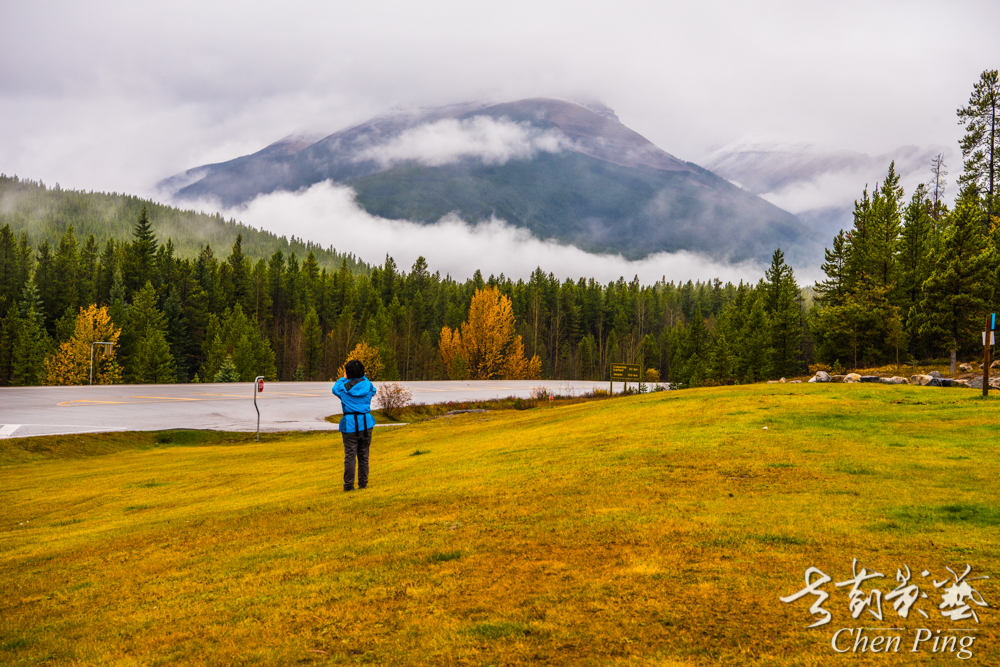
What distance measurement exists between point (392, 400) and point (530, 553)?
4415 cm

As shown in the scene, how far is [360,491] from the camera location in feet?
43.0

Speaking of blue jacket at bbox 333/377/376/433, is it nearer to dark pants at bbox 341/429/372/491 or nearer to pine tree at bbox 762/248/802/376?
dark pants at bbox 341/429/372/491

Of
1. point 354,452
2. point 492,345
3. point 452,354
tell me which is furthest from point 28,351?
point 354,452

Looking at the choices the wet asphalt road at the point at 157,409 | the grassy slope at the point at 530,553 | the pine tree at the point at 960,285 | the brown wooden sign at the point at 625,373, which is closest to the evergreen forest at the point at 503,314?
the pine tree at the point at 960,285

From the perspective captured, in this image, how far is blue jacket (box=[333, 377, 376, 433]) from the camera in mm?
12727

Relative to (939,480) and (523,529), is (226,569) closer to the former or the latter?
(523,529)

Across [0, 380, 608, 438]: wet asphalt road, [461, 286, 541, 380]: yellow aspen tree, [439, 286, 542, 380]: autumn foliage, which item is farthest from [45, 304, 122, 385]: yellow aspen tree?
[461, 286, 541, 380]: yellow aspen tree

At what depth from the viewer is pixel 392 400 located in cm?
5081

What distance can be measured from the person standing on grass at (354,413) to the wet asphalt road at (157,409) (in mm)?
26247

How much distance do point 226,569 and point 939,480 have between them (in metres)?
11.0

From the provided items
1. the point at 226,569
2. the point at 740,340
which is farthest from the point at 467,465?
the point at 740,340

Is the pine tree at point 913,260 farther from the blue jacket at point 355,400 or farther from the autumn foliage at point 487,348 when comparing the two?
the blue jacket at point 355,400

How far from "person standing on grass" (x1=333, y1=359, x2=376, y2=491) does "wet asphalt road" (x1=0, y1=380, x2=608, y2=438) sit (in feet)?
86.1

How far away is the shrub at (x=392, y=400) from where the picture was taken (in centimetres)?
4984
